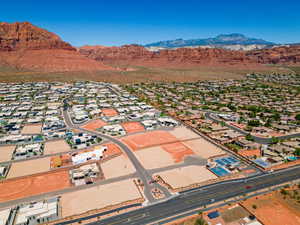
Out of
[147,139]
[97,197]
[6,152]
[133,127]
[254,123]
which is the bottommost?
[97,197]

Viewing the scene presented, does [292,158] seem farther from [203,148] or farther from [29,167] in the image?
[29,167]

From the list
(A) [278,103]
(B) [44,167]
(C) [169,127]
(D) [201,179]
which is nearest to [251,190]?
(D) [201,179]

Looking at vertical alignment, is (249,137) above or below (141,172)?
above

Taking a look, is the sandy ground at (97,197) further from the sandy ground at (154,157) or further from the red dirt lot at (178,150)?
the red dirt lot at (178,150)

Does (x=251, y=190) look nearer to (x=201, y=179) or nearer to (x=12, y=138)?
(x=201, y=179)

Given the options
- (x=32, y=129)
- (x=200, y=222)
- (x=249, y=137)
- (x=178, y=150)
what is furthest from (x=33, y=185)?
(x=249, y=137)

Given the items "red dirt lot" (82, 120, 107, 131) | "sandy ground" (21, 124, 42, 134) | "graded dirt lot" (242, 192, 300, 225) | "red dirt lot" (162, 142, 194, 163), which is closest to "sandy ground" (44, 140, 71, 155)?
"red dirt lot" (82, 120, 107, 131)

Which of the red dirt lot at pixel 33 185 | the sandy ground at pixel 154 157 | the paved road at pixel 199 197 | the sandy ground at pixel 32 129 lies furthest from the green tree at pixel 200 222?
the sandy ground at pixel 32 129

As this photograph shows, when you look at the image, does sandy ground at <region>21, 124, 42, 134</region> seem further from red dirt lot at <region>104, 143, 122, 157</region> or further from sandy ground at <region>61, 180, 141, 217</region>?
sandy ground at <region>61, 180, 141, 217</region>
